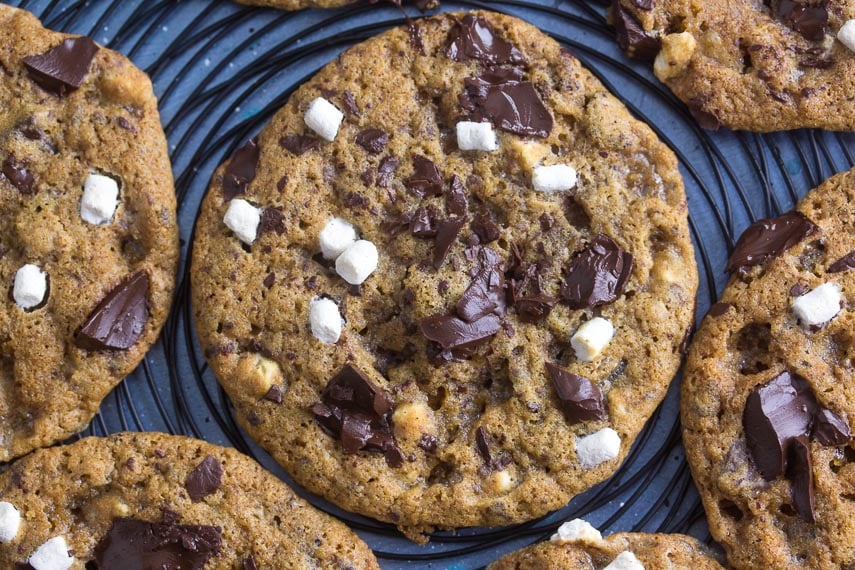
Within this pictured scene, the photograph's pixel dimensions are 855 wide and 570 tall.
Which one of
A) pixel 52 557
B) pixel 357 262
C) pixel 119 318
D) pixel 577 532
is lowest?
pixel 52 557

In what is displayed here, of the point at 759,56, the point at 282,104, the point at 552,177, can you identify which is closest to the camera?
the point at 552,177

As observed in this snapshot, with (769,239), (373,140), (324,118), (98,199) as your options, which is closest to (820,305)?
(769,239)

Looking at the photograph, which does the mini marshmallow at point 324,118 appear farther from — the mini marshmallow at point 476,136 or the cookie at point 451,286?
the mini marshmallow at point 476,136

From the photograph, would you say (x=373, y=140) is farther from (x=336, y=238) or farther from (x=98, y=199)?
(x=98, y=199)

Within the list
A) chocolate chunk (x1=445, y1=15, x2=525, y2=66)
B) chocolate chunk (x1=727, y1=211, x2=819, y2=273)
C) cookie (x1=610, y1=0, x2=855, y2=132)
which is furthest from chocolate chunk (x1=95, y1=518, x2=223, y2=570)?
cookie (x1=610, y1=0, x2=855, y2=132)

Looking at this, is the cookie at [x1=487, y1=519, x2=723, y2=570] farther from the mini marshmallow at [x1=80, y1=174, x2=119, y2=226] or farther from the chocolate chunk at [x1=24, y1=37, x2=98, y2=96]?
the chocolate chunk at [x1=24, y1=37, x2=98, y2=96]

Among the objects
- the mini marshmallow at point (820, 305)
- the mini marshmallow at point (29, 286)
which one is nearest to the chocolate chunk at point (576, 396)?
the mini marshmallow at point (820, 305)

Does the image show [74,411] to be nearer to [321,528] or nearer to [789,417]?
[321,528]
